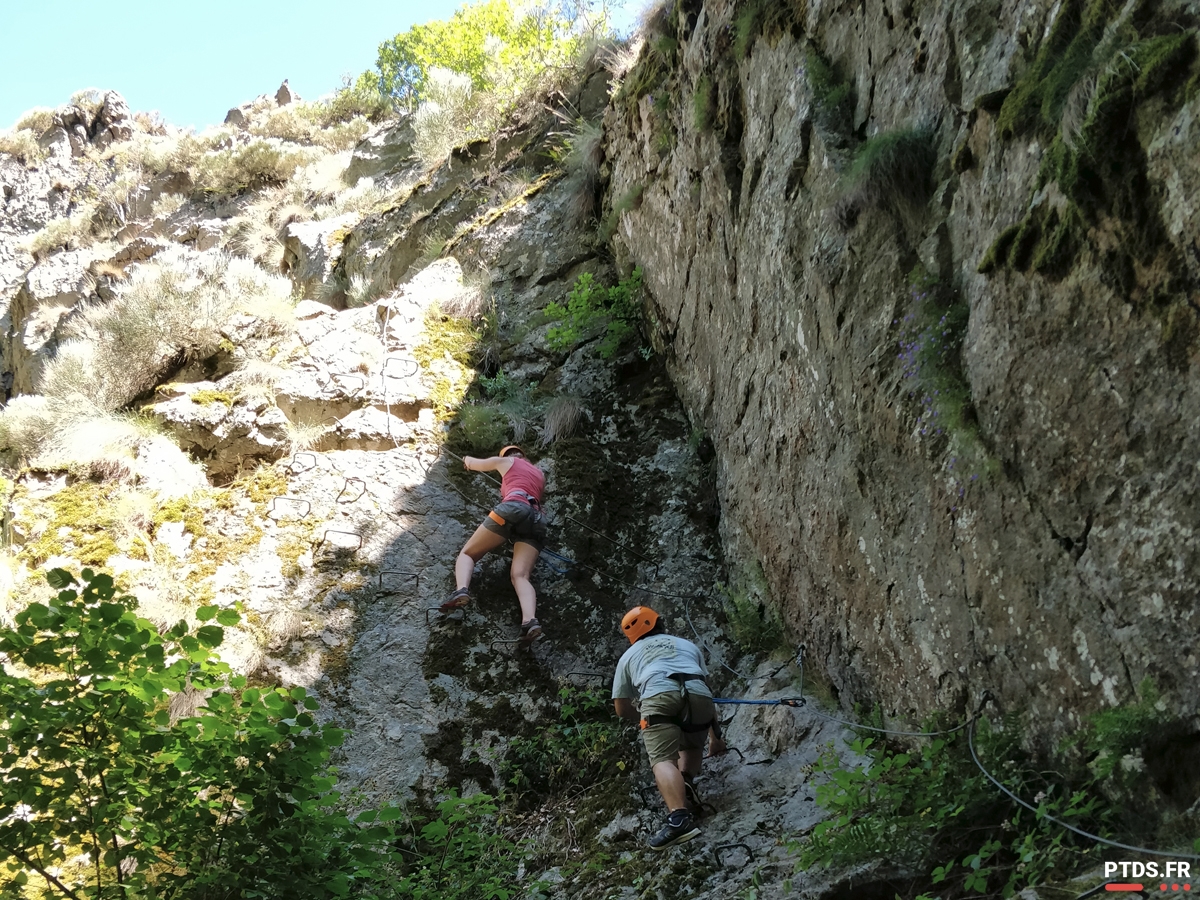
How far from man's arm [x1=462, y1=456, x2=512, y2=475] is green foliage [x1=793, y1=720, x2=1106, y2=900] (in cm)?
438

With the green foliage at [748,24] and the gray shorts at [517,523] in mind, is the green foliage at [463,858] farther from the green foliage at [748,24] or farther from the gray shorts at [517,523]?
the green foliage at [748,24]

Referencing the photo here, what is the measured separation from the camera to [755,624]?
6434 mm

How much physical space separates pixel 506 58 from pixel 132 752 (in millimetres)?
18114

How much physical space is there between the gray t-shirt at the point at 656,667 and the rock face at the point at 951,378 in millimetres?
864

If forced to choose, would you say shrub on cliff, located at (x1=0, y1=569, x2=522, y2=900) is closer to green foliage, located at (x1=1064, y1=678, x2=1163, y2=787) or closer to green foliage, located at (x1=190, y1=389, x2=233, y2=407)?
green foliage, located at (x1=1064, y1=678, x2=1163, y2=787)

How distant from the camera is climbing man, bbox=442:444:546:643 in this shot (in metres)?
6.91

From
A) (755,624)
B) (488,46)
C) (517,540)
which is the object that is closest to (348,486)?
(517,540)

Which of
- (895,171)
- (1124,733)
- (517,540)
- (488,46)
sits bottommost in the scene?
(1124,733)

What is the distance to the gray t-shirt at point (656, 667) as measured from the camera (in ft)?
17.5

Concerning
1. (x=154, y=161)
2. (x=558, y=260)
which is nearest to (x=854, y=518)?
(x=558, y=260)

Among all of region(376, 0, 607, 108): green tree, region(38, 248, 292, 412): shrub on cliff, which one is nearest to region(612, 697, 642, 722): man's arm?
region(38, 248, 292, 412): shrub on cliff

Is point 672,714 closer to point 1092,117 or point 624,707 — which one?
point 624,707

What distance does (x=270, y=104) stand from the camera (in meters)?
28.0

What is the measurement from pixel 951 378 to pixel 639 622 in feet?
9.23
